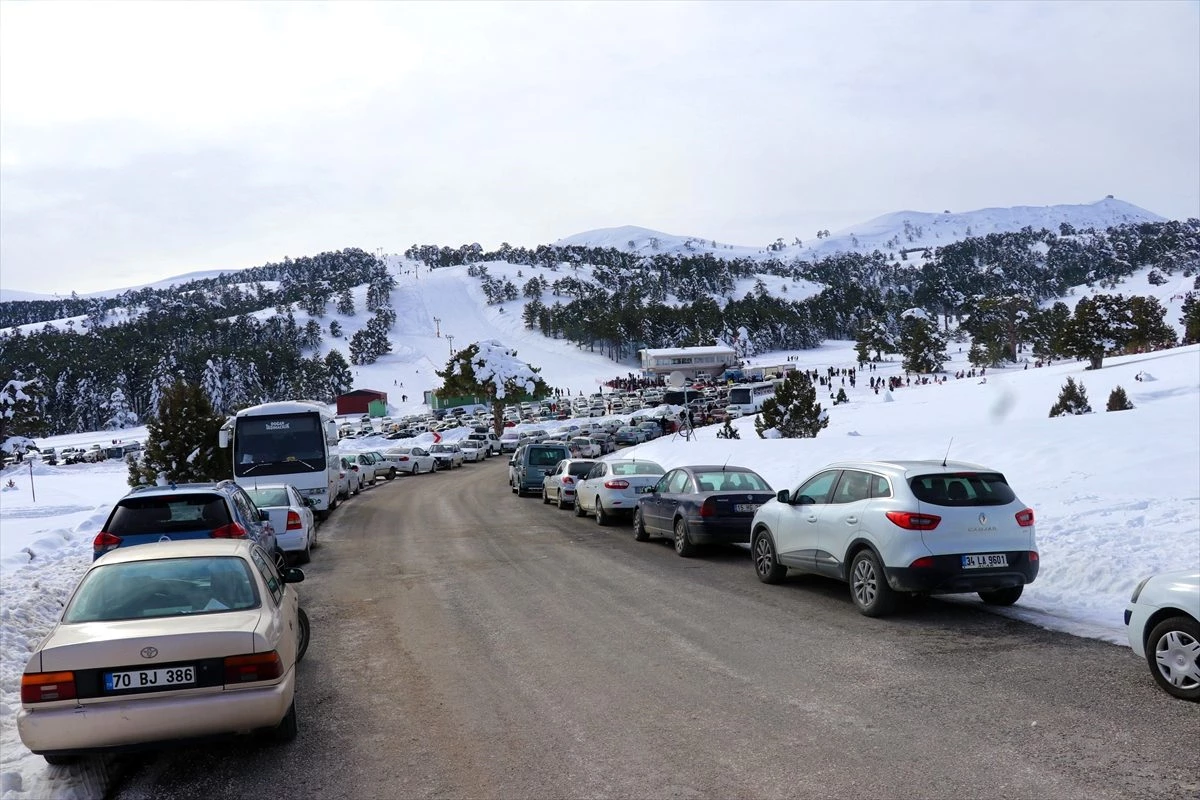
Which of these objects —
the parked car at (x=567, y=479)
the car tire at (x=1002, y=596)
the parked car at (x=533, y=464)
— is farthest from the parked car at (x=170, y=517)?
the parked car at (x=533, y=464)

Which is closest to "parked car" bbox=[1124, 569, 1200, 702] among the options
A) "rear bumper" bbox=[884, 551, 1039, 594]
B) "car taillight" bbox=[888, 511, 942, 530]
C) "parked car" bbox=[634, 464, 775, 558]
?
"rear bumper" bbox=[884, 551, 1039, 594]

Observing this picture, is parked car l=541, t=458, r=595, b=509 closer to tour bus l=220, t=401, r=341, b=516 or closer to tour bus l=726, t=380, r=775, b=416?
tour bus l=220, t=401, r=341, b=516

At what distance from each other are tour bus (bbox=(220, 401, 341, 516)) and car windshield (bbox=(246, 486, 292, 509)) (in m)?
5.43

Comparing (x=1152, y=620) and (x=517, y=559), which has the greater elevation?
(x=1152, y=620)

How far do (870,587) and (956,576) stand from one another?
88 cm

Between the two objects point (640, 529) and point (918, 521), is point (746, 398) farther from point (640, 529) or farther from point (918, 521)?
point (918, 521)

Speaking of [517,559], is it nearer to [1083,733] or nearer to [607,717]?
[607,717]

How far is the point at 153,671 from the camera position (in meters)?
5.14

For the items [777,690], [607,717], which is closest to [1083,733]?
[777,690]

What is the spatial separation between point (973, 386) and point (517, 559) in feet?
150

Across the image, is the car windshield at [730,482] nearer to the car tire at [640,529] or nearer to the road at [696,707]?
the car tire at [640,529]

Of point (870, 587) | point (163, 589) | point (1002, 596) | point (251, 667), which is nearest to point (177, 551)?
point (163, 589)

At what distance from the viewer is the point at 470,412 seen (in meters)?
105

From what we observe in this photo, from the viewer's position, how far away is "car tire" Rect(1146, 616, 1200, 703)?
20.1 ft
